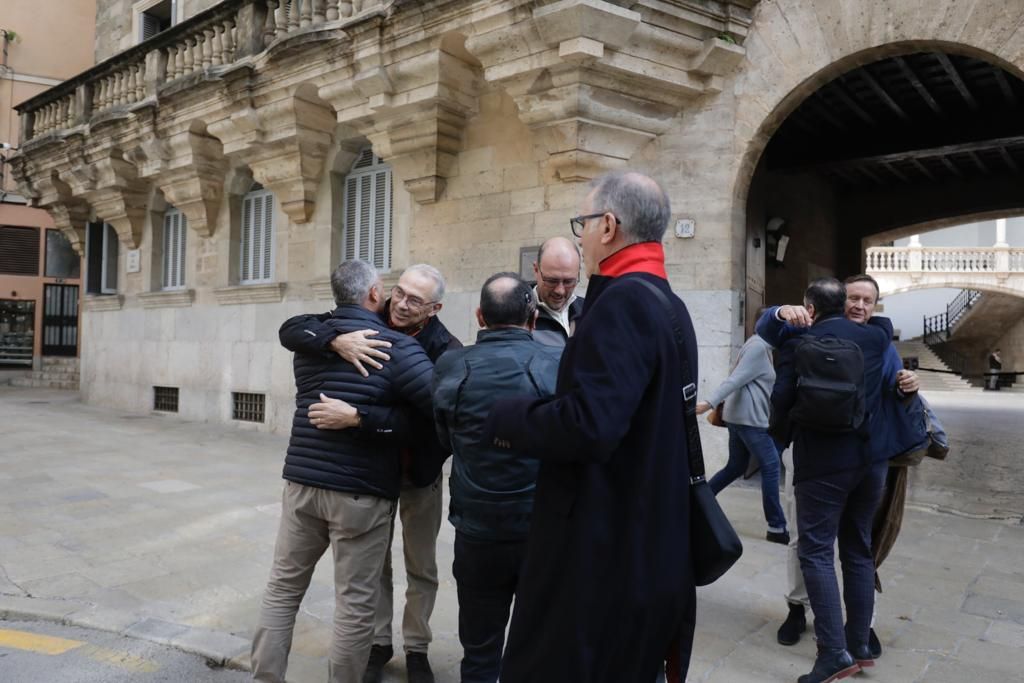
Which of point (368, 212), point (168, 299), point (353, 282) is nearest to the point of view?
point (353, 282)

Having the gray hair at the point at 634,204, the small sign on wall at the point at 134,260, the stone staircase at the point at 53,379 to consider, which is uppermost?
the small sign on wall at the point at 134,260

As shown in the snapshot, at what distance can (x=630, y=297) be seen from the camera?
5.72 feet

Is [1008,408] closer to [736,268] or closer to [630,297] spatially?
[736,268]

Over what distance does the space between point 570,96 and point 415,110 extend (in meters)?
2.04

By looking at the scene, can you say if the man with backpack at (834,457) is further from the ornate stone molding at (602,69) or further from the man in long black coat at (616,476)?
the ornate stone molding at (602,69)

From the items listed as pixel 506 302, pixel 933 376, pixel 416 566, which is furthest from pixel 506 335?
pixel 933 376

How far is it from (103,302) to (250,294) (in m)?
5.20

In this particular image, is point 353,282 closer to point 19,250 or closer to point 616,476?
point 616,476

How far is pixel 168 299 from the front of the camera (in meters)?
13.0

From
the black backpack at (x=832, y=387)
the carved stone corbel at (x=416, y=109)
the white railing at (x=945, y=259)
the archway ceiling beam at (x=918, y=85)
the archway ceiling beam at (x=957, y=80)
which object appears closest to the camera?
→ the black backpack at (x=832, y=387)

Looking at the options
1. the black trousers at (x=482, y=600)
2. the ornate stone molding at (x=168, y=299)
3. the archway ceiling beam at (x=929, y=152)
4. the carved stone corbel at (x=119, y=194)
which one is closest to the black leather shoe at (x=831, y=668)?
the black trousers at (x=482, y=600)

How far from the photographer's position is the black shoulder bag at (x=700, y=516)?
177 centimetres

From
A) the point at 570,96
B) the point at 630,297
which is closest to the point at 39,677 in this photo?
the point at 630,297

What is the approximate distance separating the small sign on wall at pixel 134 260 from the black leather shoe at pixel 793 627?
13.2m
